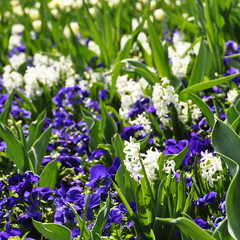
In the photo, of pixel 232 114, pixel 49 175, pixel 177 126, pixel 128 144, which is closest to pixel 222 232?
pixel 128 144

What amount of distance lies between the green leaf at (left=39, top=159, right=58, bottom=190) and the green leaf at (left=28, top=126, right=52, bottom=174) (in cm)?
12

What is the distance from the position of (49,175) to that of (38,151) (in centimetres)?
21

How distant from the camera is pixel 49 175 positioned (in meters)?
2.64

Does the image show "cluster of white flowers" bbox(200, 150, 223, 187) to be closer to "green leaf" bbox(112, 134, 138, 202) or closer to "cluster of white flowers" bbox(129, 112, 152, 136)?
"green leaf" bbox(112, 134, 138, 202)

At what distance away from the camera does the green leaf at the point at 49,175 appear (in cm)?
261

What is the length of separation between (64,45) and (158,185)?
300 cm

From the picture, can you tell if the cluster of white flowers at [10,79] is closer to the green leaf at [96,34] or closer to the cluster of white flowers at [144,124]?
the green leaf at [96,34]

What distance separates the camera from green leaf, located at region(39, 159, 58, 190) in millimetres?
2611

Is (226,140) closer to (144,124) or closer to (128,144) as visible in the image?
(128,144)

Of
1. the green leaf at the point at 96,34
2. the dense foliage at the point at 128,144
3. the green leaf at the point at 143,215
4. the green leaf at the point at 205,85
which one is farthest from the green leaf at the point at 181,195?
the green leaf at the point at 96,34

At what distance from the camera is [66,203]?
2242 mm

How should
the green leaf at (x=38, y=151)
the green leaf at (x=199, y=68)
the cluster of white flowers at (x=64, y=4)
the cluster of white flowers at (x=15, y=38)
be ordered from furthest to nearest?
the cluster of white flowers at (x=64, y=4) < the cluster of white flowers at (x=15, y=38) < the green leaf at (x=199, y=68) < the green leaf at (x=38, y=151)

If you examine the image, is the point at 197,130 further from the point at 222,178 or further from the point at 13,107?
the point at 13,107

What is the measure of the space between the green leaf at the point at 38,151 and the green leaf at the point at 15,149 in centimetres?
6
